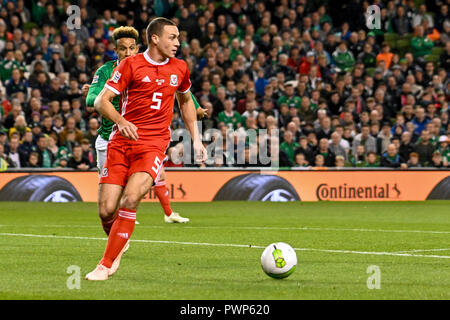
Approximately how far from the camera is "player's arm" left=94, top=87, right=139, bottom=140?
7.76 metres

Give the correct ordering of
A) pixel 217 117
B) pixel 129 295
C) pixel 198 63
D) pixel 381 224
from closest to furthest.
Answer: pixel 129 295
pixel 381 224
pixel 217 117
pixel 198 63

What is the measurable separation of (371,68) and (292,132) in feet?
17.8

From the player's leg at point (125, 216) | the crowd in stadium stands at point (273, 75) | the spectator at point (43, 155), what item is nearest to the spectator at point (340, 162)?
the crowd in stadium stands at point (273, 75)

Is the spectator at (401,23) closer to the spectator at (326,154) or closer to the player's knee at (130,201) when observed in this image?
the spectator at (326,154)

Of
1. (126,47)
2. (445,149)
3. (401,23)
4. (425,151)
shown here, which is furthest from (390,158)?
(126,47)

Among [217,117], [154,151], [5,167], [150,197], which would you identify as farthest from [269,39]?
[154,151]

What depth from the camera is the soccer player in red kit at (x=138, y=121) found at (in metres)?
7.89

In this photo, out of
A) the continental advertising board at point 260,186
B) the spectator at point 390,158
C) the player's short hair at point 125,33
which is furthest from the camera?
the spectator at point 390,158

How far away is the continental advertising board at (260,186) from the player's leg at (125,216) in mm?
11557

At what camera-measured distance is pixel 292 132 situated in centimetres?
2173

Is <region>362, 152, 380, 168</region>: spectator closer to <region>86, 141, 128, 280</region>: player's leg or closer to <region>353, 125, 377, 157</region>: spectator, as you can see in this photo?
<region>353, 125, 377, 157</region>: spectator

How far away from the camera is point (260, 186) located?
66.2 ft

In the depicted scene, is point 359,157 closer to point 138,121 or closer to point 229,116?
point 229,116
